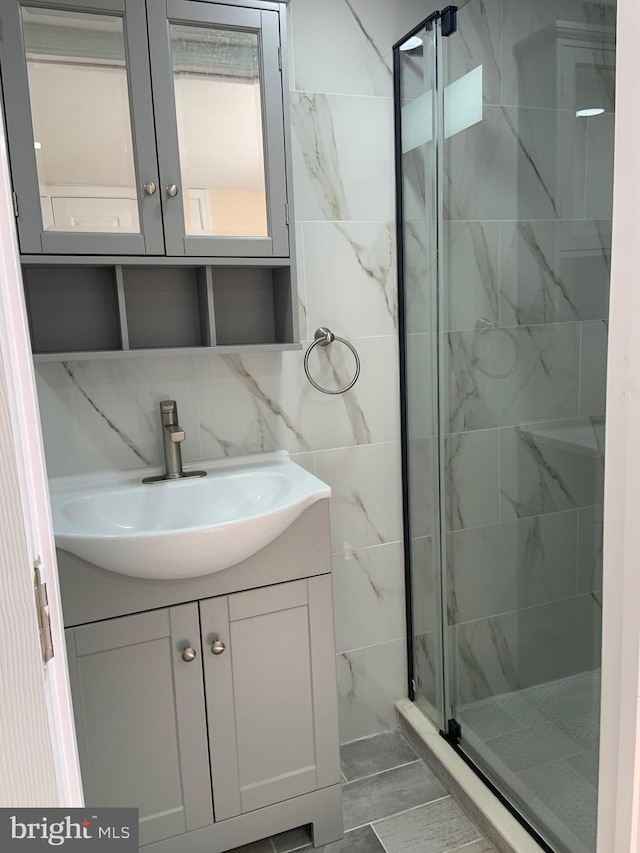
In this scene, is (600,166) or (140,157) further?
(140,157)

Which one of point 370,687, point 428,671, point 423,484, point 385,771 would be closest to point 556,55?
point 423,484

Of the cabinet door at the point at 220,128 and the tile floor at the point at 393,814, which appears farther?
the tile floor at the point at 393,814

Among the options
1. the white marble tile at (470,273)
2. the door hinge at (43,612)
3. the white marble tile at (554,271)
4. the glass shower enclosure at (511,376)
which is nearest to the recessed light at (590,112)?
the glass shower enclosure at (511,376)

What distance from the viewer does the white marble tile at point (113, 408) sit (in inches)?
63.2

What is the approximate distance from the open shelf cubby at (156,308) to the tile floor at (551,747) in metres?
1.10

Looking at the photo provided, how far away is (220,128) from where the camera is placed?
1.52 m

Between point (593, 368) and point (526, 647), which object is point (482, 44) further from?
point (526, 647)

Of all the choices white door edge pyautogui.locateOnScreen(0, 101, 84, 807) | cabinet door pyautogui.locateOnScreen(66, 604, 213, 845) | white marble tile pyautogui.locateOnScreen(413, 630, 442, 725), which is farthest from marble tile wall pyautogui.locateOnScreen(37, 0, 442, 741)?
white door edge pyautogui.locateOnScreen(0, 101, 84, 807)

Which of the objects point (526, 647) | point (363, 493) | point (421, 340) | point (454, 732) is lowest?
point (454, 732)

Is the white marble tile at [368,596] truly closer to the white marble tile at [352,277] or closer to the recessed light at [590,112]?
the white marble tile at [352,277]

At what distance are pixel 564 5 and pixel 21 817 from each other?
5.31 feet

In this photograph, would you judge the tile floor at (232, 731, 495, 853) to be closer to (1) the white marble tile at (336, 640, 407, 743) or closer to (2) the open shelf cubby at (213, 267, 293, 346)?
(1) the white marble tile at (336, 640, 407, 743)

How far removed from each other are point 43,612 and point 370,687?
167cm

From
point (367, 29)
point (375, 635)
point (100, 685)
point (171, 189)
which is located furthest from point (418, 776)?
point (367, 29)
